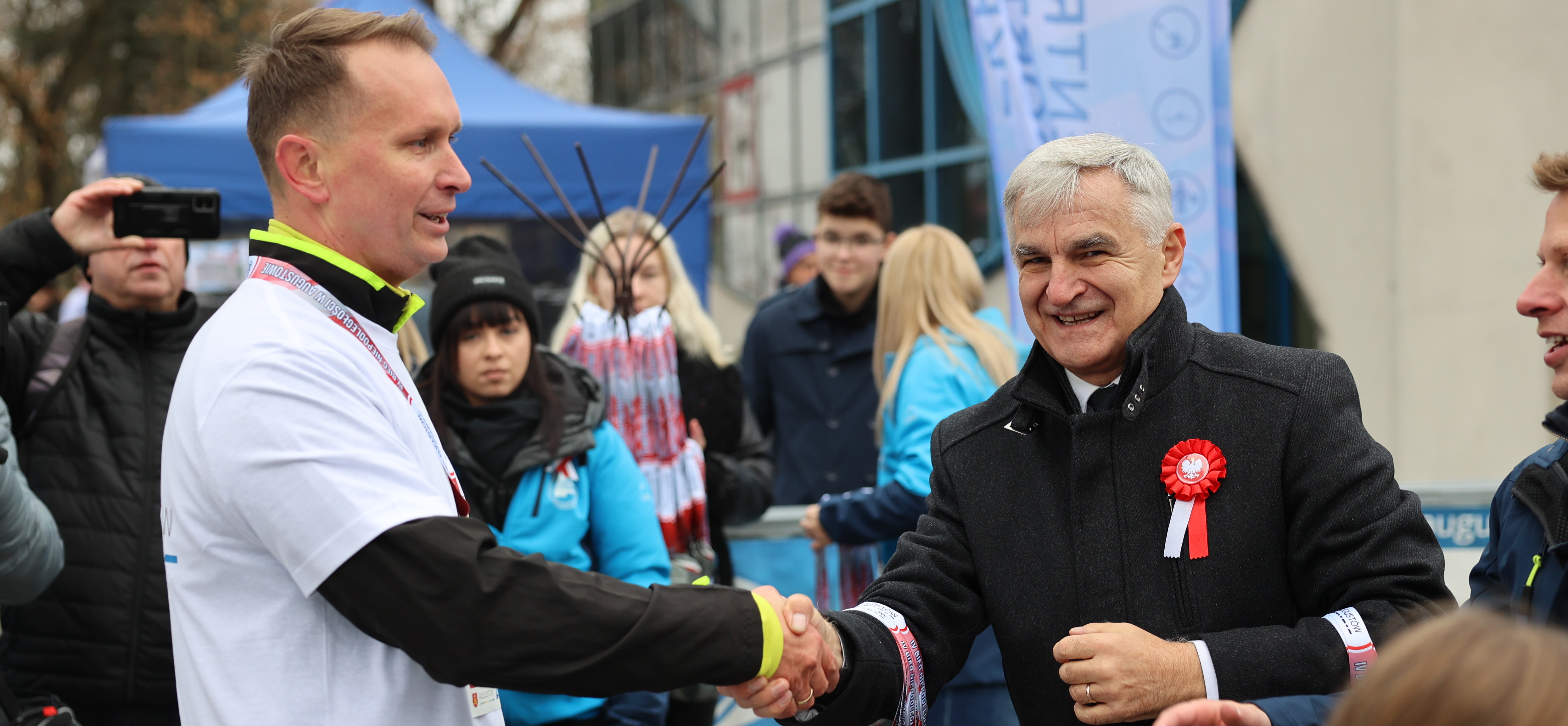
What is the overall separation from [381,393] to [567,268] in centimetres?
924

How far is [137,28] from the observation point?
1998 centimetres

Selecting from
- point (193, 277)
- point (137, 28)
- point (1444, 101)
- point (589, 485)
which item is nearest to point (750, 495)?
point (589, 485)

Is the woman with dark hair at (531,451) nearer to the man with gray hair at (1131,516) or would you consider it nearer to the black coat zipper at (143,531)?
the black coat zipper at (143,531)

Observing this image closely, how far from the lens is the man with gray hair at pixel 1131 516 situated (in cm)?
216

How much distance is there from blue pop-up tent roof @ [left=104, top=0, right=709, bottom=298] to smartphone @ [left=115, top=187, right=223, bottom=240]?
5.13 metres

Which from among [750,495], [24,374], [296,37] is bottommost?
[750,495]

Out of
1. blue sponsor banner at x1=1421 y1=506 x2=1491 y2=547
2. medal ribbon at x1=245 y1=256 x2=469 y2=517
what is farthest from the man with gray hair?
blue sponsor banner at x1=1421 y1=506 x2=1491 y2=547

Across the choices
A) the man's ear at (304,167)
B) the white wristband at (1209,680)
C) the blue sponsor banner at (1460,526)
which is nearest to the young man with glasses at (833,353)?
the blue sponsor banner at (1460,526)

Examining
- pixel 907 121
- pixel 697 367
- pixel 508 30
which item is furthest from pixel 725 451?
pixel 508 30

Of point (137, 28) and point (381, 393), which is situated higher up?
point (137, 28)

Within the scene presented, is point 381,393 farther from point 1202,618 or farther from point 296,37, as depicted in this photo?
point 1202,618

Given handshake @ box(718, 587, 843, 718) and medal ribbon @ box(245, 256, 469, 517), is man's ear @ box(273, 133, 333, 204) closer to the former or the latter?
medal ribbon @ box(245, 256, 469, 517)

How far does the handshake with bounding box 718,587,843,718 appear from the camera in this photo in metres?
2.25

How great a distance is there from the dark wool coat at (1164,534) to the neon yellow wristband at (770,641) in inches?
16.3
